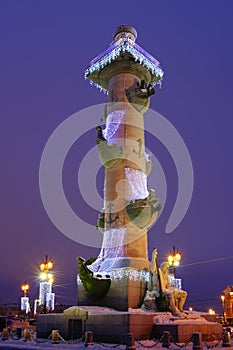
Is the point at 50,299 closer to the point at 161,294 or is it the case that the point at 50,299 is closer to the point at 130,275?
the point at 130,275

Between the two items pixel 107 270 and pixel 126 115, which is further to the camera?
pixel 126 115

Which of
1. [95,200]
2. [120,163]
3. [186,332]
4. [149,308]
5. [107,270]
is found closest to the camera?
[186,332]

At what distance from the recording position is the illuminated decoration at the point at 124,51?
22406mm

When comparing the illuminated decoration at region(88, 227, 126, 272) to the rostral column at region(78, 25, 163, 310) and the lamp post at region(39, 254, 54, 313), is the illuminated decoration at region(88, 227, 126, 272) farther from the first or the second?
the lamp post at region(39, 254, 54, 313)

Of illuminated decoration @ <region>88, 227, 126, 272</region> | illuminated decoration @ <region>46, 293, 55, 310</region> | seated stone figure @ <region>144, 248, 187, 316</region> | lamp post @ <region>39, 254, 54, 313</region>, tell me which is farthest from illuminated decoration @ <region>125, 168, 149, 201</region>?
illuminated decoration @ <region>46, 293, 55, 310</region>

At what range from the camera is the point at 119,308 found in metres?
17.7

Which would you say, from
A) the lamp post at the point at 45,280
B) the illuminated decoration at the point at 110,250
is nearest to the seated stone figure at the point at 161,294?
the illuminated decoration at the point at 110,250

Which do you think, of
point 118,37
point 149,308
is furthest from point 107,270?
point 118,37

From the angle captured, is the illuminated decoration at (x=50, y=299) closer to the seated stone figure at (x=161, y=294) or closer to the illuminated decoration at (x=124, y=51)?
the seated stone figure at (x=161, y=294)

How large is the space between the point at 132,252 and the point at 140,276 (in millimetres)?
1286

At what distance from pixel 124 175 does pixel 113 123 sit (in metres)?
3.26

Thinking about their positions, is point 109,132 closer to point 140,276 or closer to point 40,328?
point 140,276

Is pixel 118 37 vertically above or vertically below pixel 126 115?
above

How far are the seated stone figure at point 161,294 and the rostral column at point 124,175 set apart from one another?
21.1 inches
